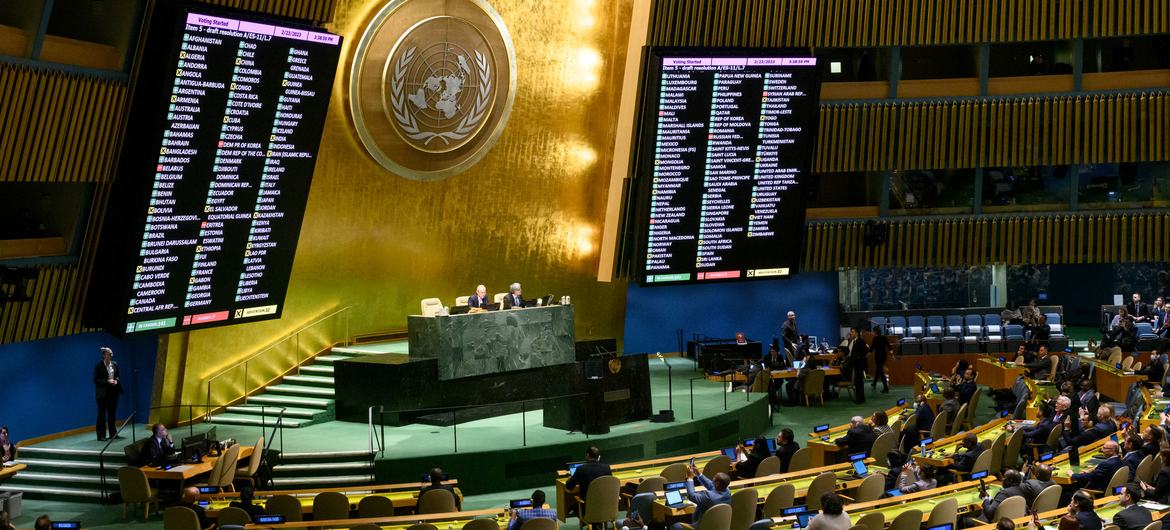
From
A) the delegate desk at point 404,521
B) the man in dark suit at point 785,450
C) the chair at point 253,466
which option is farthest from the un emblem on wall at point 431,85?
the delegate desk at point 404,521

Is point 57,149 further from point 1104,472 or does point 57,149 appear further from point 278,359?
point 1104,472

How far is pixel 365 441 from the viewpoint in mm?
17562

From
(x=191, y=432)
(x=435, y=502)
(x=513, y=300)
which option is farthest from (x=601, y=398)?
(x=191, y=432)

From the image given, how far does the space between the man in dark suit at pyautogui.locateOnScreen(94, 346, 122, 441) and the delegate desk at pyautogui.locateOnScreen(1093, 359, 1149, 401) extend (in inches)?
587

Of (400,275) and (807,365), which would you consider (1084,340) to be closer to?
(807,365)

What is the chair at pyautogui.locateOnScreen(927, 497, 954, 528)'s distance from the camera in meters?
11.7

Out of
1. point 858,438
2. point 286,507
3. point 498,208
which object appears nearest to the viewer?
point 286,507

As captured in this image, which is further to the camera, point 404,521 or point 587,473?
point 587,473

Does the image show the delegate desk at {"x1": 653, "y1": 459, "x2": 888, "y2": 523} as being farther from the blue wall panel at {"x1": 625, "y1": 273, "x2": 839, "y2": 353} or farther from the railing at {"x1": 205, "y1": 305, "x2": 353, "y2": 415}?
the blue wall panel at {"x1": 625, "y1": 273, "x2": 839, "y2": 353}

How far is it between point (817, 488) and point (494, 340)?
759cm

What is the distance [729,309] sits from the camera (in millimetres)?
26766

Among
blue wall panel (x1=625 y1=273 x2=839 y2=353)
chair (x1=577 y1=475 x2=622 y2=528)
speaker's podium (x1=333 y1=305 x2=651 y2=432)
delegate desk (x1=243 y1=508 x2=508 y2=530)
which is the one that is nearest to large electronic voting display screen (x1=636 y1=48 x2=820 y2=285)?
speaker's podium (x1=333 y1=305 x2=651 y2=432)

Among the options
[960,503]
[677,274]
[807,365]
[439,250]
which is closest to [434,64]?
[439,250]

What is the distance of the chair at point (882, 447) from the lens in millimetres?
16109
